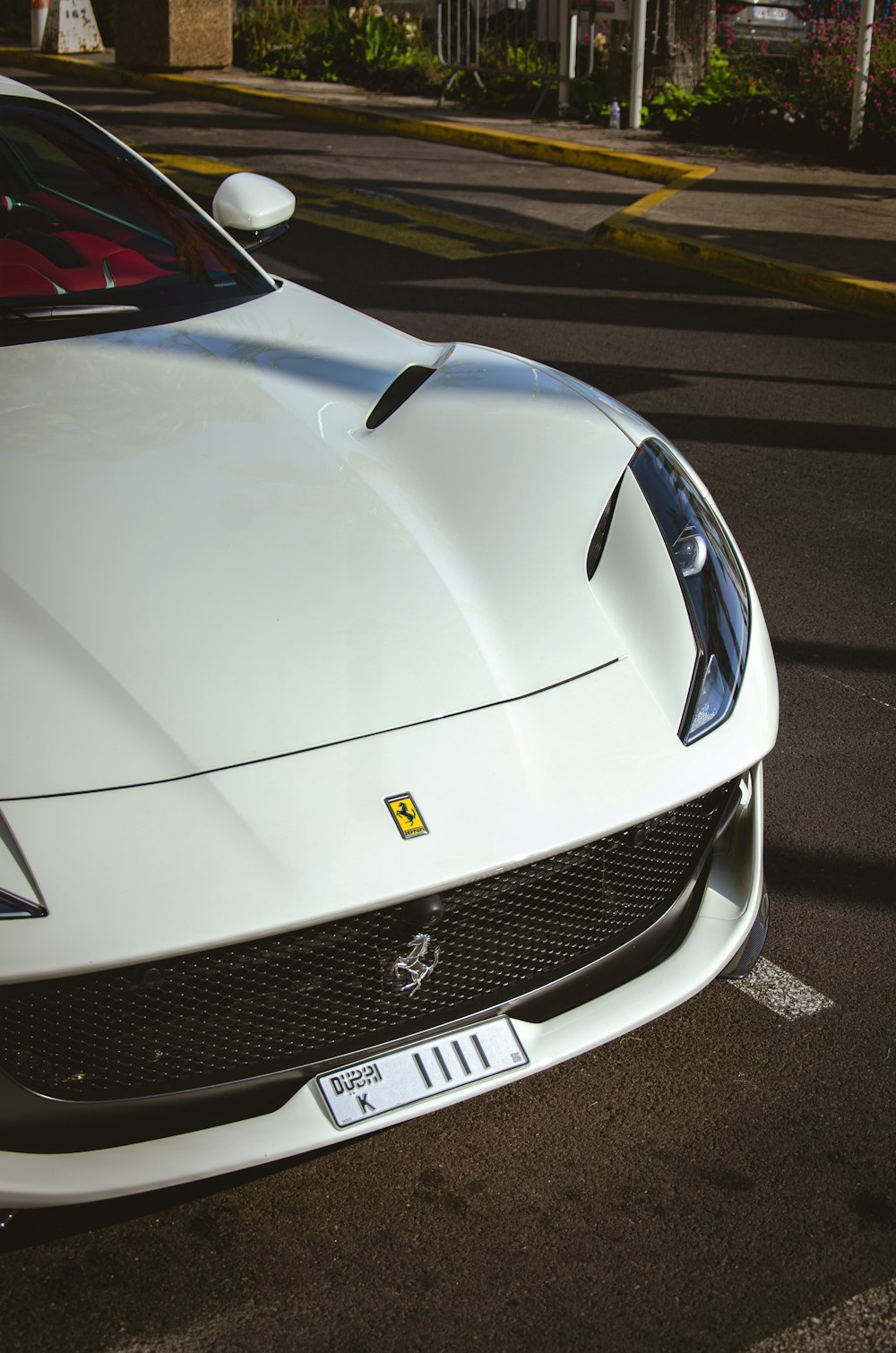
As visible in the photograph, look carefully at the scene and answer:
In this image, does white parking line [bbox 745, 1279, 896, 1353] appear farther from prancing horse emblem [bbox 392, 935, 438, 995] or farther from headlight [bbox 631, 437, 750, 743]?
headlight [bbox 631, 437, 750, 743]

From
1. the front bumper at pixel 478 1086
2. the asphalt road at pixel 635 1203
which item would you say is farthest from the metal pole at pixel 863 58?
the front bumper at pixel 478 1086

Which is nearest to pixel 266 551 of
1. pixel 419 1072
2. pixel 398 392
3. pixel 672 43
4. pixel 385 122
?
pixel 398 392

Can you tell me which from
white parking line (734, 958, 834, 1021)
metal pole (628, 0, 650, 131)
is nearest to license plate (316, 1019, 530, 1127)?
white parking line (734, 958, 834, 1021)

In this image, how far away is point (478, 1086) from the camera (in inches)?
74.3

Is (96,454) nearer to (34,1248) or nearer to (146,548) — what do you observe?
(146,548)

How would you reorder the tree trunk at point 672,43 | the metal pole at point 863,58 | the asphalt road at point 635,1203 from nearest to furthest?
1. the asphalt road at point 635,1203
2. the metal pole at point 863,58
3. the tree trunk at point 672,43

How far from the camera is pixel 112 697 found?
6.26 ft

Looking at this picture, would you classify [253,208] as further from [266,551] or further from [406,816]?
[406,816]

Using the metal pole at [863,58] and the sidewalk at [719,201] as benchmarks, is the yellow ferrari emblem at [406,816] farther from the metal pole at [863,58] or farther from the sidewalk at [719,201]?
the metal pole at [863,58]

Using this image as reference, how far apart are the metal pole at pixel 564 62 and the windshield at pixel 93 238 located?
35.7ft

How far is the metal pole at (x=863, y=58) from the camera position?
1007cm

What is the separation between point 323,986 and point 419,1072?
7.3 inches

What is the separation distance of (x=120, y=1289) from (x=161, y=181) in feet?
9.13

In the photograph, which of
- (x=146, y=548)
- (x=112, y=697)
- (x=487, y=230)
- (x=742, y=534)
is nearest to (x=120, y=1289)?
(x=112, y=697)
